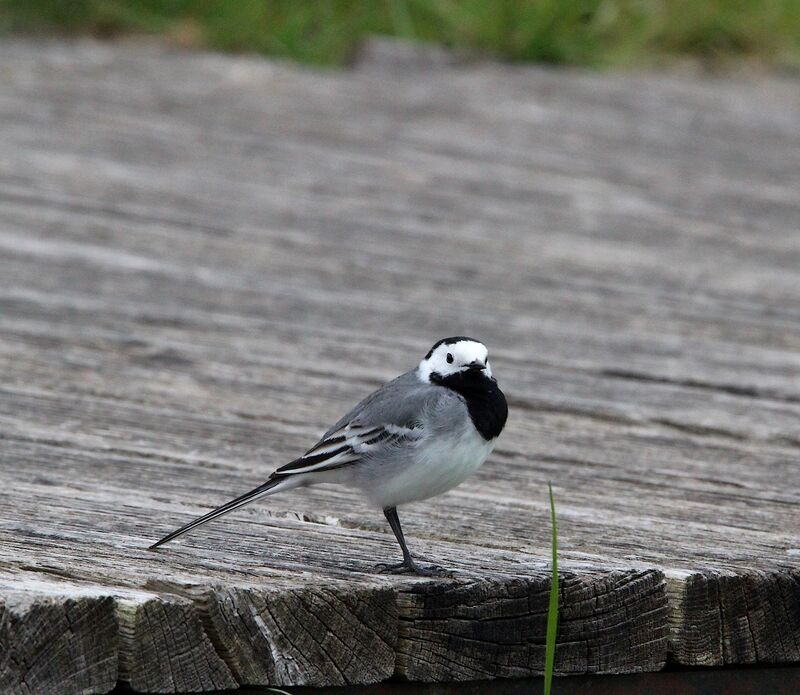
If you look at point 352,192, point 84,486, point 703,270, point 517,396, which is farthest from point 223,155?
point 84,486

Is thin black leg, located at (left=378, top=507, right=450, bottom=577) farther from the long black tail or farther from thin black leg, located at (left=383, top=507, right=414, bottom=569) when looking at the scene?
the long black tail

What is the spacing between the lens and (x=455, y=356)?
9.14 ft

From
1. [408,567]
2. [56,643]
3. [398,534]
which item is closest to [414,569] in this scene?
[408,567]

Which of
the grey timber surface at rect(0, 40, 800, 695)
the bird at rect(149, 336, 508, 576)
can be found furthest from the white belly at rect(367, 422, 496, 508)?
the grey timber surface at rect(0, 40, 800, 695)

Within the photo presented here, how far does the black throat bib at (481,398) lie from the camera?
2662 mm

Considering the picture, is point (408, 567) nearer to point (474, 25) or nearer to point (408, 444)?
point (408, 444)

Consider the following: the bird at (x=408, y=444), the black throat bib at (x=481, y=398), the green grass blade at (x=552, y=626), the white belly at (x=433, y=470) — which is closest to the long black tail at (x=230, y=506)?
the bird at (x=408, y=444)

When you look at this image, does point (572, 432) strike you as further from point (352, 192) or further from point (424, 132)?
point (424, 132)

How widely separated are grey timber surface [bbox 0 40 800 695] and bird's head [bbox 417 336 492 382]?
298 millimetres

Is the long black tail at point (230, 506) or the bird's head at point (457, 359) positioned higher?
the bird's head at point (457, 359)

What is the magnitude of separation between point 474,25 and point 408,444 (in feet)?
20.8

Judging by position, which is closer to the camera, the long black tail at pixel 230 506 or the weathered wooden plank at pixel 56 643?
the weathered wooden plank at pixel 56 643

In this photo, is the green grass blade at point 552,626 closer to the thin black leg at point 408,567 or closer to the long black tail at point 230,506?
the thin black leg at point 408,567

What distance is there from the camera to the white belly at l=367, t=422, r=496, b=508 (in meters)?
2.57
